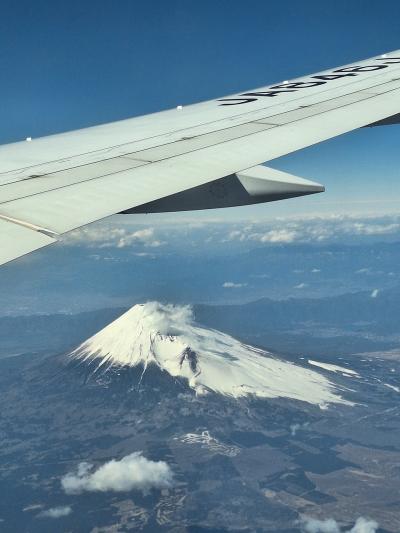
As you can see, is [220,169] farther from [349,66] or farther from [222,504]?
[222,504]

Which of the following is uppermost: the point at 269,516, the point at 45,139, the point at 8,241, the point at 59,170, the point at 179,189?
the point at 45,139

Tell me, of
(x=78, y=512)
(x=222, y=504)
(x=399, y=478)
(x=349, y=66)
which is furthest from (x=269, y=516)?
(x=349, y=66)

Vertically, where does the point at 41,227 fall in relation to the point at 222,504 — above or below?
above

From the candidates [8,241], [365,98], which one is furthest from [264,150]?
[8,241]

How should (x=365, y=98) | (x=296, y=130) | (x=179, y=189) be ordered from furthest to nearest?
(x=365, y=98), (x=296, y=130), (x=179, y=189)

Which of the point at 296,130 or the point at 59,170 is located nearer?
the point at 59,170

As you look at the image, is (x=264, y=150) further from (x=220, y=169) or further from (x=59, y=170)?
(x=59, y=170)

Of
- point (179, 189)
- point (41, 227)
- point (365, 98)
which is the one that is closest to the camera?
point (41, 227)
